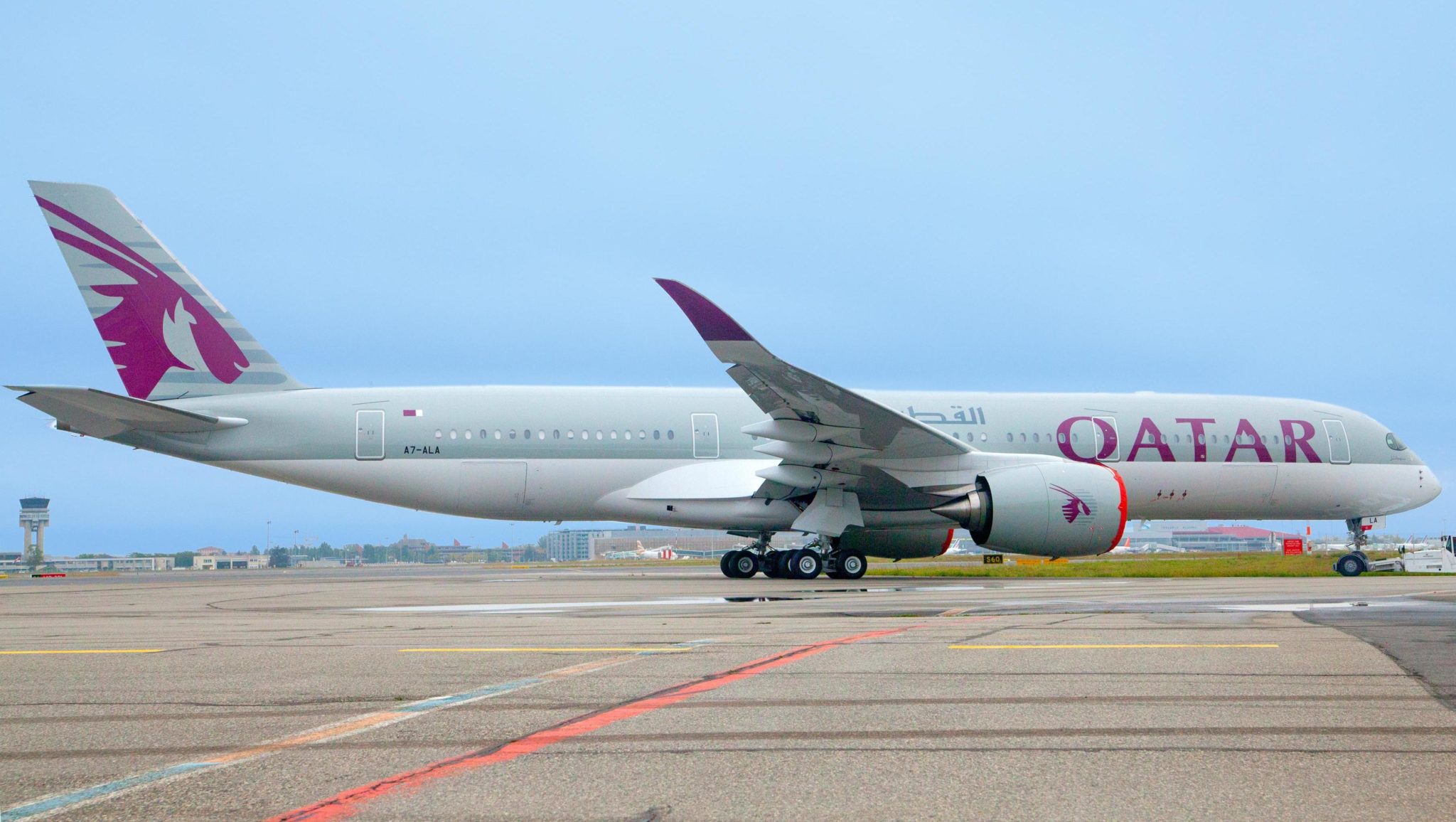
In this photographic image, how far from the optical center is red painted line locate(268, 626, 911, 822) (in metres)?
3.09

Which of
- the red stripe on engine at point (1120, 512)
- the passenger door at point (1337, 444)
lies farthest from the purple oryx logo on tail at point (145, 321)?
the passenger door at point (1337, 444)

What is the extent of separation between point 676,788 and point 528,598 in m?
11.6

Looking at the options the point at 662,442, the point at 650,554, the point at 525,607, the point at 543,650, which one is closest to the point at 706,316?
the point at 662,442

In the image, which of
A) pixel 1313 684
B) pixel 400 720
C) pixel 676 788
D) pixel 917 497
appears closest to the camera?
pixel 676 788

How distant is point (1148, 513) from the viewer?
23594 millimetres

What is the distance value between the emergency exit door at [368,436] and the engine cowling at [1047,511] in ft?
34.1

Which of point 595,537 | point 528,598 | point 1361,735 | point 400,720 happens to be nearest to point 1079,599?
point 528,598

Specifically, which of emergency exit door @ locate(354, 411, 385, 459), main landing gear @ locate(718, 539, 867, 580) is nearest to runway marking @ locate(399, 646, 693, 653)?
main landing gear @ locate(718, 539, 867, 580)

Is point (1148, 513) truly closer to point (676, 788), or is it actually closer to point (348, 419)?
point (348, 419)

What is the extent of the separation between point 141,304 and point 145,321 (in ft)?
1.02

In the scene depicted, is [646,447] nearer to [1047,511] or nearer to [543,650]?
[1047,511]

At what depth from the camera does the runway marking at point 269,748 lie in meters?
3.14

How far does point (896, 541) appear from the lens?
2061 cm

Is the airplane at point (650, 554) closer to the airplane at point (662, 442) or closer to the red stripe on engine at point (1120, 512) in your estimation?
the airplane at point (662, 442)
